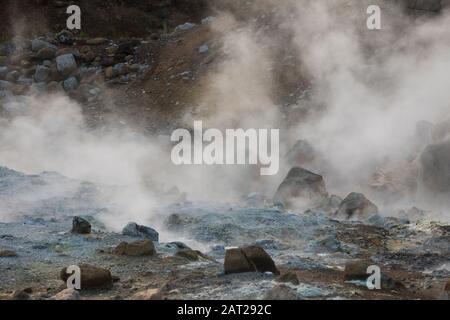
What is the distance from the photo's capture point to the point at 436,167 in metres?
9.41

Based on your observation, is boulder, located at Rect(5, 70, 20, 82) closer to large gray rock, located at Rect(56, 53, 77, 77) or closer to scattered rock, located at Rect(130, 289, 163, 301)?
large gray rock, located at Rect(56, 53, 77, 77)

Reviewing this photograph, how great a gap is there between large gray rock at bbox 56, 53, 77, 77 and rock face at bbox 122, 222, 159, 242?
950cm

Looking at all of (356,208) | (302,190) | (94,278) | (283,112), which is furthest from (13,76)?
(94,278)

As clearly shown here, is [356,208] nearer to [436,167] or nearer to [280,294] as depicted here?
[436,167]

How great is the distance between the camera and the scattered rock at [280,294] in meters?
4.45

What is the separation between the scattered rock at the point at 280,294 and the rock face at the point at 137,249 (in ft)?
7.24

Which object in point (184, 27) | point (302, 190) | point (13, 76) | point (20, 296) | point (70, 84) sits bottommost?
point (20, 296)

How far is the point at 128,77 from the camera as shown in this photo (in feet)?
53.1

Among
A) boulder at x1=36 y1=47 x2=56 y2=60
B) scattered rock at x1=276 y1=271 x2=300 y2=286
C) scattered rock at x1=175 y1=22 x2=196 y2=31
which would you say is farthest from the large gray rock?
scattered rock at x1=276 y1=271 x2=300 y2=286

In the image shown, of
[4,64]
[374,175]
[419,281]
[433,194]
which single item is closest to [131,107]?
[4,64]

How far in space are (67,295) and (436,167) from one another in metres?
6.56

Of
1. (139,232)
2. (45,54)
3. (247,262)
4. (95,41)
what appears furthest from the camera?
(95,41)

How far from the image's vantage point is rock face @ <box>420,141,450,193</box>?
9273 millimetres
